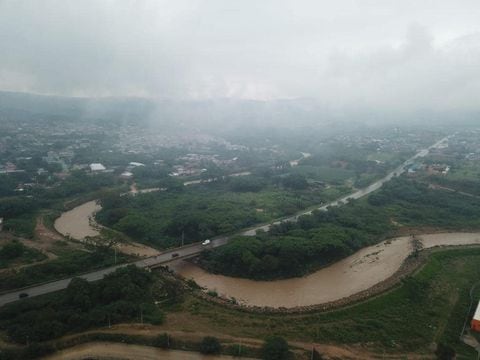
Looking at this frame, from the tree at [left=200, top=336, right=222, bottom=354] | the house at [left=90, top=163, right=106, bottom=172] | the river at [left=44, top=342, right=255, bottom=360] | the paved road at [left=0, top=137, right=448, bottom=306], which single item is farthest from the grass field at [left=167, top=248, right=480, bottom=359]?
the house at [left=90, top=163, right=106, bottom=172]

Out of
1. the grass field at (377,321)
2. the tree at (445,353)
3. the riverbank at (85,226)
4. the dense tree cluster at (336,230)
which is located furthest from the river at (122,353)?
the riverbank at (85,226)

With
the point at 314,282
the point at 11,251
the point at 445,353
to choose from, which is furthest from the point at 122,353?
the point at 11,251

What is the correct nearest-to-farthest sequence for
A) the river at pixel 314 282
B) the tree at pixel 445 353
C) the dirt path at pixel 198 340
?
the dirt path at pixel 198 340 < the tree at pixel 445 353 < the river at pixel 314 282

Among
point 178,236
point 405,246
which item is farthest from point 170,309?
point 405,246

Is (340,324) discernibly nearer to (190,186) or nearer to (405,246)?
(405,246)

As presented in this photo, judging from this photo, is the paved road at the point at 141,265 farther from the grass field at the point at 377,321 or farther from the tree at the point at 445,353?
the tree at the point at 445,353

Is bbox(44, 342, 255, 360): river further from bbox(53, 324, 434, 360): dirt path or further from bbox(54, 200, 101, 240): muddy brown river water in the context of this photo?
bbox(54, 200, 101, 240): muddy brown river water
